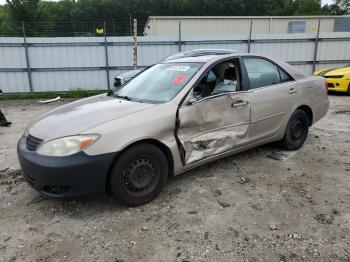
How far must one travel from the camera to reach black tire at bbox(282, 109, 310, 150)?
15.6 feet

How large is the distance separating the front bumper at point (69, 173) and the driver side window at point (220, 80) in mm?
1368

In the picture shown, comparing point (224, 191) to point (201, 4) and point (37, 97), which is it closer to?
point (37, 97)

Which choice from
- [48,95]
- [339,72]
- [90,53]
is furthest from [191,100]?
[90,53]

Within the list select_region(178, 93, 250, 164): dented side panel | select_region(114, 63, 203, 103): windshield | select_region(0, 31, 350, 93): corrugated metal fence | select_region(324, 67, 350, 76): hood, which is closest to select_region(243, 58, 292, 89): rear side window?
select_region(178, 93, 250, 164): dented side panel

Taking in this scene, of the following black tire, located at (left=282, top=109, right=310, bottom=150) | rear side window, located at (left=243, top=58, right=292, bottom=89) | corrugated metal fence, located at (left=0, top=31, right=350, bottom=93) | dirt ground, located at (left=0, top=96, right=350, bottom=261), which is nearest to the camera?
dirt ground, located at (left=0, top=96, right=350, bottom=261)

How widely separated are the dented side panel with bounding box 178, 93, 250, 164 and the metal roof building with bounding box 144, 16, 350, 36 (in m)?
15.3

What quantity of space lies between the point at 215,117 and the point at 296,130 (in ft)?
5.91

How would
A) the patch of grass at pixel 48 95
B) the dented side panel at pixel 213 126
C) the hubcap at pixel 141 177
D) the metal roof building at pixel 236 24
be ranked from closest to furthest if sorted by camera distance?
1. the hubcap at pixel 141 177
2. the dented side panel at pixel 213 126
3. the patch of grass at pixel 48 95
4. the metal roof building at pixel 236 24

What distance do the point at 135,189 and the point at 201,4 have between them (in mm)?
61016

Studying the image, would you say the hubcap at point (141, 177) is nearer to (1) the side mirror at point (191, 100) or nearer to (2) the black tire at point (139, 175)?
(2) the black tire at point (139, 175)

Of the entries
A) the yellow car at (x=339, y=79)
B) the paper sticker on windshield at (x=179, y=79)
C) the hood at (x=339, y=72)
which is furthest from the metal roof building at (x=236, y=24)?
the paper sticker on windshield at (x=179, y=79)

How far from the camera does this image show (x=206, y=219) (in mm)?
3084

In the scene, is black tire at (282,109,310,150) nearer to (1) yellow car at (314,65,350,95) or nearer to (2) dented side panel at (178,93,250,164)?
(2) dented side panel at (178,93,250,164)

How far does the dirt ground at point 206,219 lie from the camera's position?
262 cm
